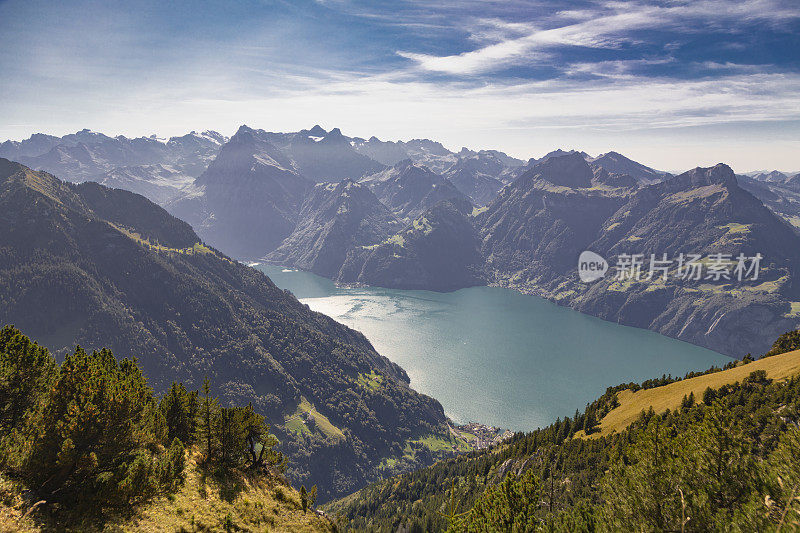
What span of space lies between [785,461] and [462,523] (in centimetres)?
2160

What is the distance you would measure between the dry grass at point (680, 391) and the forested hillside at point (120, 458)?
268 feet

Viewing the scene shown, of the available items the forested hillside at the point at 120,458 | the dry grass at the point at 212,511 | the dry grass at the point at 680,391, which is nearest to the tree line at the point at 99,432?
the forested hillside at the point at 120,458

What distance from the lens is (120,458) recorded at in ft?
95.2

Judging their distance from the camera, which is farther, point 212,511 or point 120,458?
point 212,511

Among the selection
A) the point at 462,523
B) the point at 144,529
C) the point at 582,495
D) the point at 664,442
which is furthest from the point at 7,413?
the point at 582,495

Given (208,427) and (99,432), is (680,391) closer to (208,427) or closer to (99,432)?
(208,427)

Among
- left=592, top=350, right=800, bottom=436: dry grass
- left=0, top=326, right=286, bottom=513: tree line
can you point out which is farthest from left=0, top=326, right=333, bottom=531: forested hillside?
left=592, top=350, right=800, bottom=436: dry grass

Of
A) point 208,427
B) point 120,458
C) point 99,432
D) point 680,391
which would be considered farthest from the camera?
point 680,391

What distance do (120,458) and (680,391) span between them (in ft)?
357

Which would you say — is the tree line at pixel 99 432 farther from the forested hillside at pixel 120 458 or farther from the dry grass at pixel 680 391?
the dry grass at pixel 680 391

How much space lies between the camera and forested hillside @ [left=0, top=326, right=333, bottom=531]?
79.9 feet

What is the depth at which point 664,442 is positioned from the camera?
98.9ft

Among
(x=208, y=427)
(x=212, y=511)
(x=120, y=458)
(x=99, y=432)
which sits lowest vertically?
(x=212, y=511)

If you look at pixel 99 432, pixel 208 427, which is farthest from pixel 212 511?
pixel 99 432
